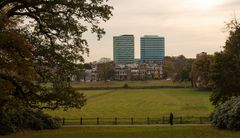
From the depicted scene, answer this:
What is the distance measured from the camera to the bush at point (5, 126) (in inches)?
1666

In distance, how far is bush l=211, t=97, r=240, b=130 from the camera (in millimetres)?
39875

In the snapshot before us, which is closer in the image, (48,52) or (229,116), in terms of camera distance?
(48,52)

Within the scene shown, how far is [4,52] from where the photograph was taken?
26.5 metres

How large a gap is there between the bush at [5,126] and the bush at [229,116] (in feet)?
60.4

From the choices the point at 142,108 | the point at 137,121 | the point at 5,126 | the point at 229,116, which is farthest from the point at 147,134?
the point at 142,108

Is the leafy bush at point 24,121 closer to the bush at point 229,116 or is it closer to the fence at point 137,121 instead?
the fence at point 137,121

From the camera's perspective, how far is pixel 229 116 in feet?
133

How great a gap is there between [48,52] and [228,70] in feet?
132

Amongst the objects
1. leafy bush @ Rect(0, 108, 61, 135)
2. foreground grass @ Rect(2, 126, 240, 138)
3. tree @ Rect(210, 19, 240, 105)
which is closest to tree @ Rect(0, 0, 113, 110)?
foreground grass @ Rect(2, 126, 240, 138)

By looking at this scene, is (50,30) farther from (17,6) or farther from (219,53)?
(219,53)

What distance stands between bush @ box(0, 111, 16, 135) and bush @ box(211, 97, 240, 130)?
725 inches

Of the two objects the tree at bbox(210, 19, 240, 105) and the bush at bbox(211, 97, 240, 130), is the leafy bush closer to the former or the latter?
the bush at bbox(211, 97, 240, 130)

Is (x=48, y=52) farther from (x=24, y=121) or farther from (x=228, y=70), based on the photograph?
(x=228, y=70)

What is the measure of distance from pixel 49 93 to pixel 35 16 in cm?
510
